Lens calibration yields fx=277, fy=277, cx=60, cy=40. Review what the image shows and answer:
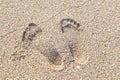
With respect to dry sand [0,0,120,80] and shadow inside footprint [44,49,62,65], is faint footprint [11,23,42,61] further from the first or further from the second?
shadow inside footprint [44,49,62,65]

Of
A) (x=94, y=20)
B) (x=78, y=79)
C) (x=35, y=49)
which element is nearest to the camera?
(x=78, y=79)

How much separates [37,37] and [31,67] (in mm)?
297

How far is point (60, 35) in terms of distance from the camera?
2389 millimetres

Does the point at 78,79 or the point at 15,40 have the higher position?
the point at 15,40

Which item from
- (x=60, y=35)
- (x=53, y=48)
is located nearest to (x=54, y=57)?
(x=53, y=48)

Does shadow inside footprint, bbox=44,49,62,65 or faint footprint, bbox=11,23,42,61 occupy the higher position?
faint footprint, bbox=11,23,42,61

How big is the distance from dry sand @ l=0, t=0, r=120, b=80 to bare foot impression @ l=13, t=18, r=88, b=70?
14 mm

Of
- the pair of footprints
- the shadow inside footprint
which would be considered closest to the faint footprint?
the pair of footprints

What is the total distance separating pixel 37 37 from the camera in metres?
2.37

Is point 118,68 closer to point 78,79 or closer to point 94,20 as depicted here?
point 78,79

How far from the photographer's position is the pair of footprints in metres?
2.21

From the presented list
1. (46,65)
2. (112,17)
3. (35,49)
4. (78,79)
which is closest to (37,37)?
(35,49)

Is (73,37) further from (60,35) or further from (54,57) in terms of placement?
(54,57)

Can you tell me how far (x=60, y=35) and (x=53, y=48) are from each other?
0.15 metres
